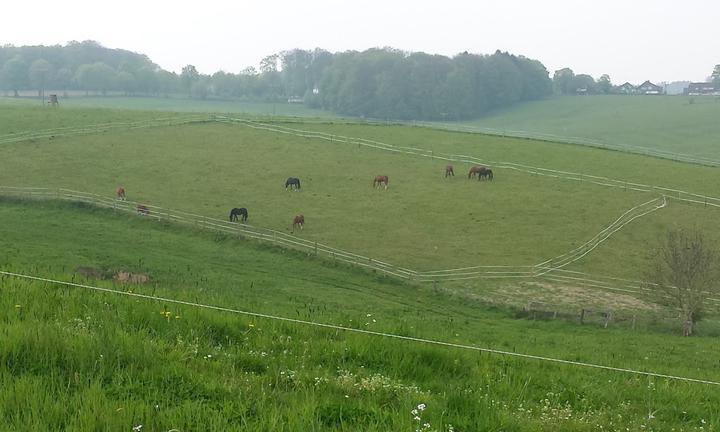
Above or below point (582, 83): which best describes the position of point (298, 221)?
below

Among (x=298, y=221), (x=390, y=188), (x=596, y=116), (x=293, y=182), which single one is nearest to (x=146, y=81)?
(x=596, y=116)

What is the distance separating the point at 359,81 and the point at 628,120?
51.5 meters

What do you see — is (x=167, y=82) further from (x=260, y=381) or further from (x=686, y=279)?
(x=260, y=381)

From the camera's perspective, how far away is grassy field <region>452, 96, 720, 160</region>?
88.4 metres

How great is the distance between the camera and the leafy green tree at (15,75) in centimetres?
12275

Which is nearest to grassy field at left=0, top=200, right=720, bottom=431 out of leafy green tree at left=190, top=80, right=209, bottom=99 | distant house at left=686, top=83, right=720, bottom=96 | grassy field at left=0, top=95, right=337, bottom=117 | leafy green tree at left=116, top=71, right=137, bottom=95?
grassy field at left=0, top=95, right=337, bottom=117

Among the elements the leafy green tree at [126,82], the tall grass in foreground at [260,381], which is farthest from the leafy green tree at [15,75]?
the tall grass in foreground at [260,381]

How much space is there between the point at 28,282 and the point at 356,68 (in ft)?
393

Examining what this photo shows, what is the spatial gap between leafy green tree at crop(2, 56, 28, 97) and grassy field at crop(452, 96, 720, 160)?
9272 centimetres

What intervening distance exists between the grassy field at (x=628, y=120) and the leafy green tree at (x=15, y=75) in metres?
92.7

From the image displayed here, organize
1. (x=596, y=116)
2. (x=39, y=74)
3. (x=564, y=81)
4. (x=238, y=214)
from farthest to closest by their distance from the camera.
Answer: (x=564, y=81) → (x=39, y=74) → (x=596, y=116) → (x=238, y=214)

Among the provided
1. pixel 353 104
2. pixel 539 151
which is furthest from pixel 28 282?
pixel 353 104

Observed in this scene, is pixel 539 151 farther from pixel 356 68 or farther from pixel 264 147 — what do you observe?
pixel 356 68

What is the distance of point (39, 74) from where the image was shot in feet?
413
